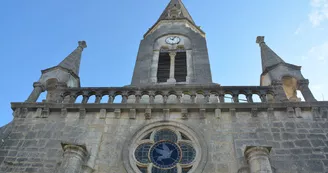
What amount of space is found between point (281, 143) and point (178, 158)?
2.80 m

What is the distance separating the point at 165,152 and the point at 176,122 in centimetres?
103

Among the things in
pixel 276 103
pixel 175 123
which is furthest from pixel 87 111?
pixel 276 103

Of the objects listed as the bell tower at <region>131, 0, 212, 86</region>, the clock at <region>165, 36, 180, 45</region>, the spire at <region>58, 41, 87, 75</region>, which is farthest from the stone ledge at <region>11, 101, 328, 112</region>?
the clock at <region>165, 36, 180, 45</region>

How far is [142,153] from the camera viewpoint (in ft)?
31.8

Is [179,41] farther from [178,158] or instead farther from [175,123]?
[178,158]

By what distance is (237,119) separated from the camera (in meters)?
10.2

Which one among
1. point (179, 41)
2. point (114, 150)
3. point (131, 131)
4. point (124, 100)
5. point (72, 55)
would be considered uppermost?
point (179, 41)

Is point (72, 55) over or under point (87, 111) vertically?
over

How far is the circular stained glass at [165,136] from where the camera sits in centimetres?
1001

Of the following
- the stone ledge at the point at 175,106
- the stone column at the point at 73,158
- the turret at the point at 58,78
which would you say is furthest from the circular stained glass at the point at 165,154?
the turret at the point at 58,78

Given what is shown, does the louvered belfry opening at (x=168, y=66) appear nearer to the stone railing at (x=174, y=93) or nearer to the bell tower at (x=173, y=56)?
the bell tower at (x=173, y=56)

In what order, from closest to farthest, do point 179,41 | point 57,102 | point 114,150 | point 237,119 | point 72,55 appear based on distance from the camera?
point 114,150 < point 237,119 < point 57,102 < point 72,55 < point 179,41

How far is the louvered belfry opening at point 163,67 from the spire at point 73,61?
350cm

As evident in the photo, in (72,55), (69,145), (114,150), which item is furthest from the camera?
(72,55)
